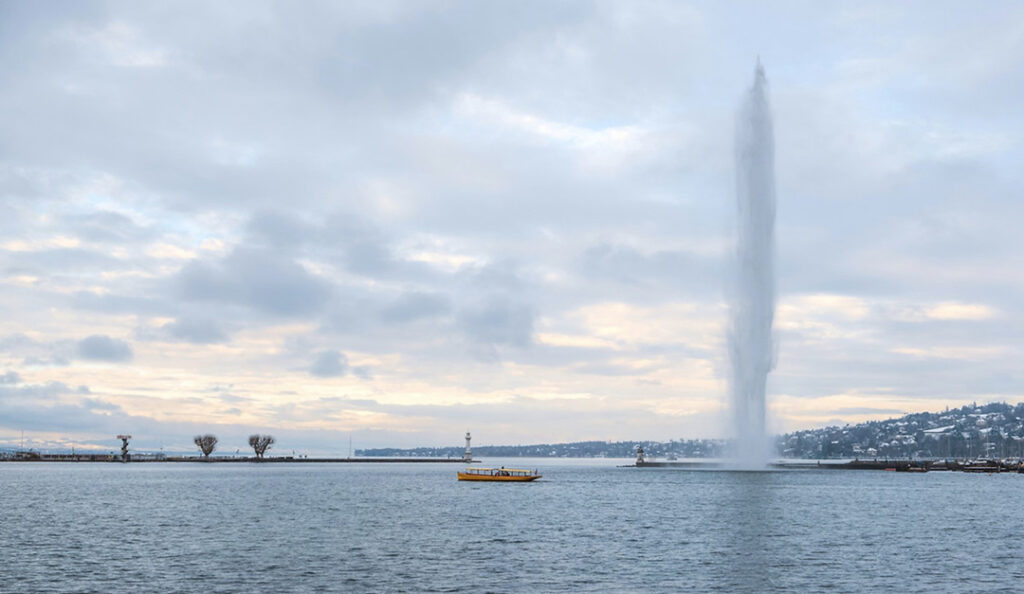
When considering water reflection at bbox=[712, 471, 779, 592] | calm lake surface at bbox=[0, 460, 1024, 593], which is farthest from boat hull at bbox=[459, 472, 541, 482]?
calm lake surface at bbox=[0, 460, 1024, 593]

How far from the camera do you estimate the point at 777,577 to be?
51.2 meters

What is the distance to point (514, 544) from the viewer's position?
65.9 meters

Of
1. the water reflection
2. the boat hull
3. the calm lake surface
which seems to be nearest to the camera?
the calm lake surface

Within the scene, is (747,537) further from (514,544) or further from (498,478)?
(498,478)

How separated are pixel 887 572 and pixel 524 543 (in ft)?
84.8

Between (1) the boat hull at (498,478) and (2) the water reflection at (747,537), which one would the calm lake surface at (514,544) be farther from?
(1) the boat hull at (498,478)

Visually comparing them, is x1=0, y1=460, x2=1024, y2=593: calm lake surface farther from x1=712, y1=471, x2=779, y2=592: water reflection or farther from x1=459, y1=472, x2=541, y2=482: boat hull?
x1=459, y1=472, x2=541, y2=482: boat hull

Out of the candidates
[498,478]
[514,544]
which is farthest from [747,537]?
[498,478]

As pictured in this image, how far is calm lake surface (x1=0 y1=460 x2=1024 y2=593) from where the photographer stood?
48.8 m

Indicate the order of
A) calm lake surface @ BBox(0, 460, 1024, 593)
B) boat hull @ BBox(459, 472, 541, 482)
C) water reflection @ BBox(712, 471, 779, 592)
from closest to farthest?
1. calm lake surface @ BBox(0, 460, 1024, 593)
2. water reflection @ BBox(712, 471, 779, 592)
3. boat hull @ BBox(459, 472, 541, 482)

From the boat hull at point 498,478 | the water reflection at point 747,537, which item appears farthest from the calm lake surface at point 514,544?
the boat hull at point 498,478

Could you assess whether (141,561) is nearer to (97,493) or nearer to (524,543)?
(524,543)

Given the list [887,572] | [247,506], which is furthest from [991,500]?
[247,506]

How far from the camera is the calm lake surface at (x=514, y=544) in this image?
160 feet
